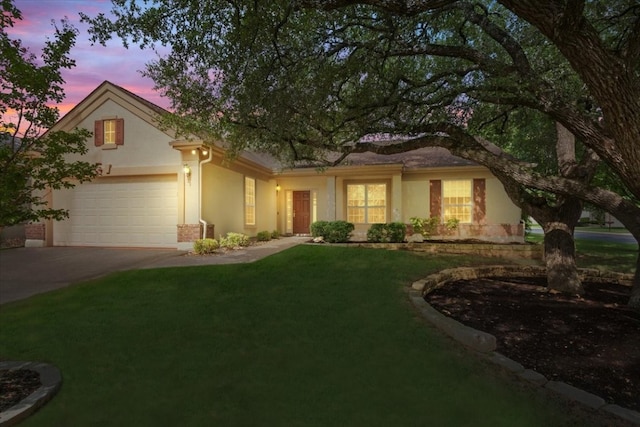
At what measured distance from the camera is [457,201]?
16.3 metres

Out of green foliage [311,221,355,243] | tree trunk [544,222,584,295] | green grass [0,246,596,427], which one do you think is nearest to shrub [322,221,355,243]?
green foliage [311,221,355,243]

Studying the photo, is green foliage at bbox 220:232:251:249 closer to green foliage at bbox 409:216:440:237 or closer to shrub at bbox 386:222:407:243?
shrub at bbox 386:222:407:243

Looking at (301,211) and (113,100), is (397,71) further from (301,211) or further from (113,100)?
(301,211)

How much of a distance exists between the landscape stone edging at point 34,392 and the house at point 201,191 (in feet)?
24.0

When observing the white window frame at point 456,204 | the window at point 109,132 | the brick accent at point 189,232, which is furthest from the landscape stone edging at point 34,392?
the white window frame at point 456,204

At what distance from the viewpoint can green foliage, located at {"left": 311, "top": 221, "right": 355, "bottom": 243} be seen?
14.2m

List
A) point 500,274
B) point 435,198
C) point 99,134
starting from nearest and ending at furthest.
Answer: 1. point 500,274
2. point 99,134
3. point 435,198

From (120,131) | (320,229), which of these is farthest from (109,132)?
(320,229)

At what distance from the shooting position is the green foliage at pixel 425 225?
15.6m

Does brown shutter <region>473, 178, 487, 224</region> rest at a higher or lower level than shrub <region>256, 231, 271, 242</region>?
higher

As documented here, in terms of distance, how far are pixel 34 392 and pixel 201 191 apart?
918cm

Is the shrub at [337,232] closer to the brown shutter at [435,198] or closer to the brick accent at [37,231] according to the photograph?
the brown shutter at [435,198]

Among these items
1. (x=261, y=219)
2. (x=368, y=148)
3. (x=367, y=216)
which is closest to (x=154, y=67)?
(x=368, y=148)

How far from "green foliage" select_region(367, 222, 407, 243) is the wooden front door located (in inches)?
183
